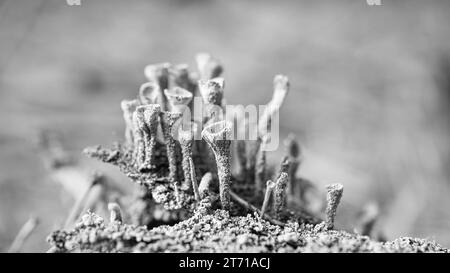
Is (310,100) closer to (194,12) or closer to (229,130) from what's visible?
(194,12)

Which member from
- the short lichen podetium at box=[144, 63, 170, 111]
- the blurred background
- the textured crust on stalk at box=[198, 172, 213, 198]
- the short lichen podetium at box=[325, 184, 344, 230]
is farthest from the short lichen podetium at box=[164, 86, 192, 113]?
the blurred background

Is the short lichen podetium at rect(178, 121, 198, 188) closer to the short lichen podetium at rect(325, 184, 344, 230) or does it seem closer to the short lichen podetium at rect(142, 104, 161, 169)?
the short lichen podetium at rect(142, 104, 161, 169)

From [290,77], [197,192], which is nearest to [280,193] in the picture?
[197,192]

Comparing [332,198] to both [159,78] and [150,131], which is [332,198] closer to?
[150,131]

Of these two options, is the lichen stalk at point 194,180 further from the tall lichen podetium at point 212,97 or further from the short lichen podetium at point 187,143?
the tall lichen podetium at point 212,97
